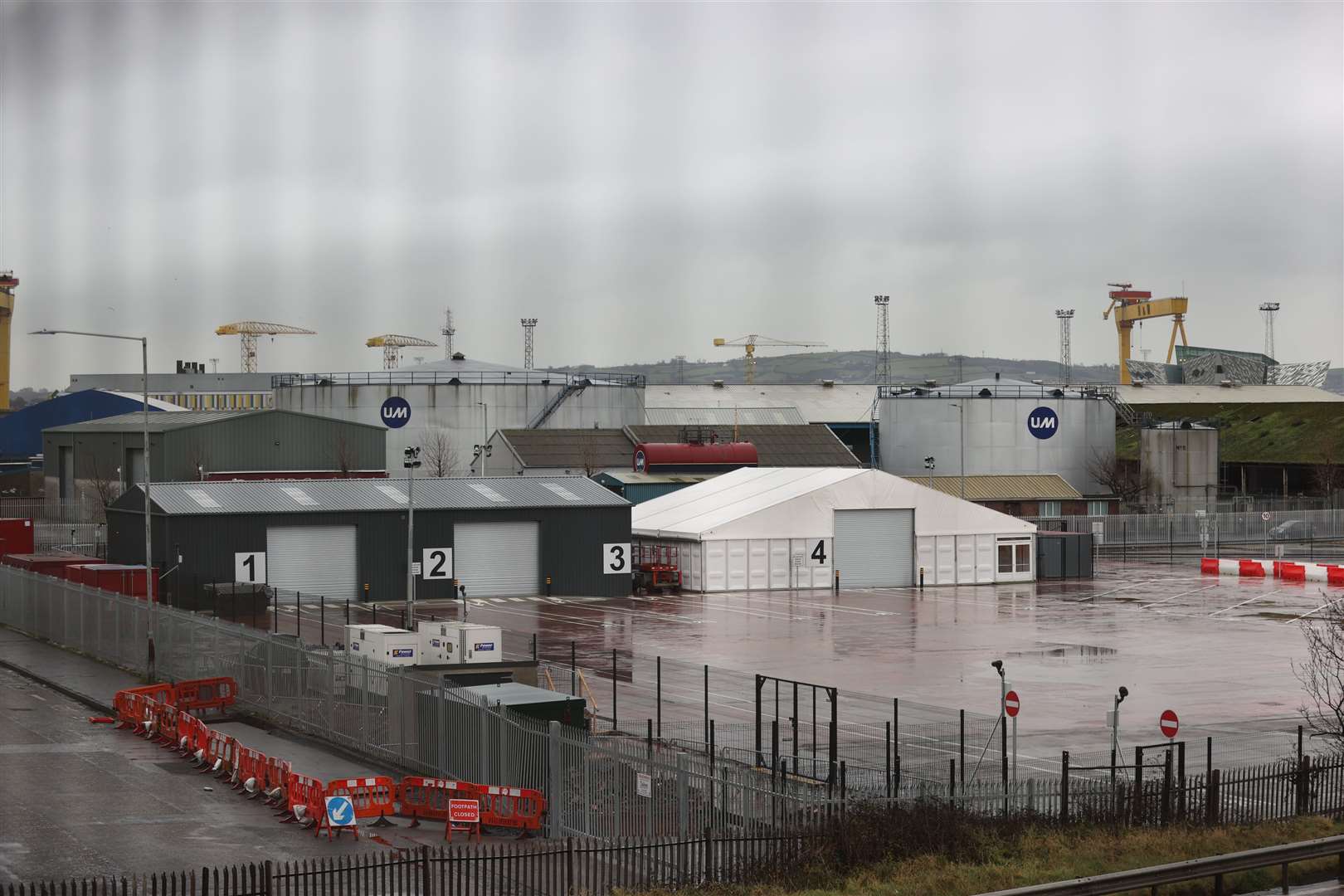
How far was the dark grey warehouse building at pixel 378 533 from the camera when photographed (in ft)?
196

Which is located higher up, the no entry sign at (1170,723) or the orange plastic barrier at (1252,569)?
the no entry sign at (1170,723)

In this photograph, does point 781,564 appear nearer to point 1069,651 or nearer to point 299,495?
point 299,495

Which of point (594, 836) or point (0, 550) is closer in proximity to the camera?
point (594, 836)

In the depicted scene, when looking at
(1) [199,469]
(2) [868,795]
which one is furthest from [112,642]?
(1) [199,469]

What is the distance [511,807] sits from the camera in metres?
24.8

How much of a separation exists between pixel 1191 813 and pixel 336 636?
29.7m

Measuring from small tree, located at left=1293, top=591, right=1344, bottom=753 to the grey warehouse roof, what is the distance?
32.3 meters

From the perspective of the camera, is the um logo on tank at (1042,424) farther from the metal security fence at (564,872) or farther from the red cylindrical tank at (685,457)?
the metal security fence at (564,872)

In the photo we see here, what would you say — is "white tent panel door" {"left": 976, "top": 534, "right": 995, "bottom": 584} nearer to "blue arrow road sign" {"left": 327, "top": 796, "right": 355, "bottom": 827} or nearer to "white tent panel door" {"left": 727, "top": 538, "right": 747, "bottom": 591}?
"white tent panel door" {"left": 727, "top": 538, "right": 747, "bottom": 591}

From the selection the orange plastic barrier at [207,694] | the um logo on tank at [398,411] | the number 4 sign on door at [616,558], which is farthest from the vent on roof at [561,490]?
the um logo on tank at [398,411]

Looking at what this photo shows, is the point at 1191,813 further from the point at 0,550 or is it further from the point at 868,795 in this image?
the point at 0,550

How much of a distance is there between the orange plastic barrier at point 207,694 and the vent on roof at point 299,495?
2656 cm

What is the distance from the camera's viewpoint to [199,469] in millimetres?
84312

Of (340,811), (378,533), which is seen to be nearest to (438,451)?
(378,533)
